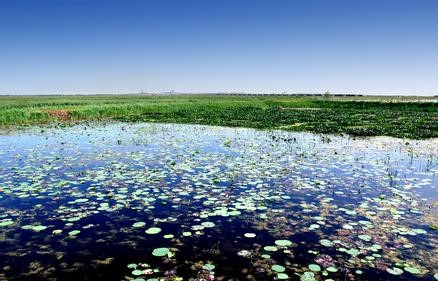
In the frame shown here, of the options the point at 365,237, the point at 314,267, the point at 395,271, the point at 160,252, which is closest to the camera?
the point at 395,271

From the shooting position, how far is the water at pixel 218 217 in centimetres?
527

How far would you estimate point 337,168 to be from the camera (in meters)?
12.2

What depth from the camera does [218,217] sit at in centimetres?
735

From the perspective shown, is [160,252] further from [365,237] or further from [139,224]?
[365,237]

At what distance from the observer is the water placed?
207 inches

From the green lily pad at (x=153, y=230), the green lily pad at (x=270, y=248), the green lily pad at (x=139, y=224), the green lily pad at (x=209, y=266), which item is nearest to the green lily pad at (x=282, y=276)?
the green lily pad at (x=270, y=248)

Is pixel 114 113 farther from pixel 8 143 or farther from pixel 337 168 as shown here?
pixel 337 168

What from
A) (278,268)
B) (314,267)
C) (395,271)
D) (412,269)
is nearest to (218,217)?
(278,268)

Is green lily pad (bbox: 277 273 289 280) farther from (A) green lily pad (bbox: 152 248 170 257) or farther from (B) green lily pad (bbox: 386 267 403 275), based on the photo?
(A) green lily pad (bbox: 152 248 170 257)

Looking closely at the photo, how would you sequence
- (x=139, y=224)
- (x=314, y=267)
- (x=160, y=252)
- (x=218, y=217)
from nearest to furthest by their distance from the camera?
(x=314, y=267), (x=160, y=252), (x=139, y=224), (x=218, y=217)

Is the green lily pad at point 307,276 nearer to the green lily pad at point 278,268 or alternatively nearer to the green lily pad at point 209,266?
the green lily pad at point 278,268

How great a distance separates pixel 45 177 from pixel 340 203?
323 inches

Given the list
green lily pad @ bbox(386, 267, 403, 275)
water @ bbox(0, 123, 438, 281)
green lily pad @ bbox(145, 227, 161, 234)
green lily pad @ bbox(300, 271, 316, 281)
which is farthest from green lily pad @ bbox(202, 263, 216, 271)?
green lily pad @ bbox(386, 267, 403, 275)

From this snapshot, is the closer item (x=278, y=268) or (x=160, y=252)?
(x=278, y=268)
